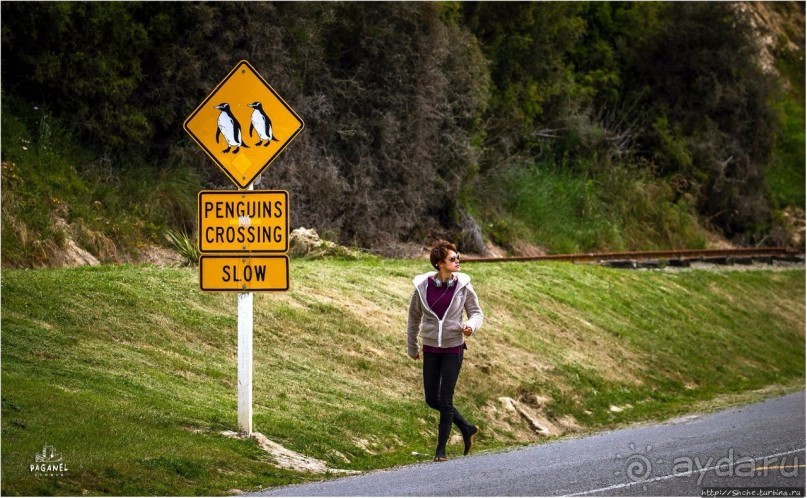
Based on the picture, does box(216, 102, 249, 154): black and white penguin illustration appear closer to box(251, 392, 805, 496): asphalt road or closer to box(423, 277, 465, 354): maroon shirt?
box(423, 277, 465, 354): maroon shirt

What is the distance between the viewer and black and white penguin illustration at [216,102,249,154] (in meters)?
12.3

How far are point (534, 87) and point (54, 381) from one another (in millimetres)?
32224

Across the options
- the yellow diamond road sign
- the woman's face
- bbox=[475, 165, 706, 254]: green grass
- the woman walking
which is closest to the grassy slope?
the woman walking

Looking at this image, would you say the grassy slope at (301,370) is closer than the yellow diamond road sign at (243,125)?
Yes

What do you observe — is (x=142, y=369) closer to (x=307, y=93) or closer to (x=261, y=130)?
(x=261, y=130)

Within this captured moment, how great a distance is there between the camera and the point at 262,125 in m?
12.6

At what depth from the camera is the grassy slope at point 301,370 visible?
37.1 feet

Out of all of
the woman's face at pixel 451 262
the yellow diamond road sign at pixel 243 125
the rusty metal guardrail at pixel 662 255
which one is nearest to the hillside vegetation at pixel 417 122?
the rusty metal guardrail at pixel 662 255

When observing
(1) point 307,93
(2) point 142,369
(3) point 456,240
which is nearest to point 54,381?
(2) point 142,369

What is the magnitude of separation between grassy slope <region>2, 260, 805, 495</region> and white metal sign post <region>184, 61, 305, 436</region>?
4.41 feet

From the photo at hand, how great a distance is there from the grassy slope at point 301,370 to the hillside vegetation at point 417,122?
19.0ft

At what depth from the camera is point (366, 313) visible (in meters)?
19.8

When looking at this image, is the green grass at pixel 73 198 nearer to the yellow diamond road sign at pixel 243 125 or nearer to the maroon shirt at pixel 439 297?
the yellow diamond road sign at pixel 243 125

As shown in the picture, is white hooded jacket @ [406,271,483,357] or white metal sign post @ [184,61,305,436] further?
white metal sign post @ [184,61,305,436]
